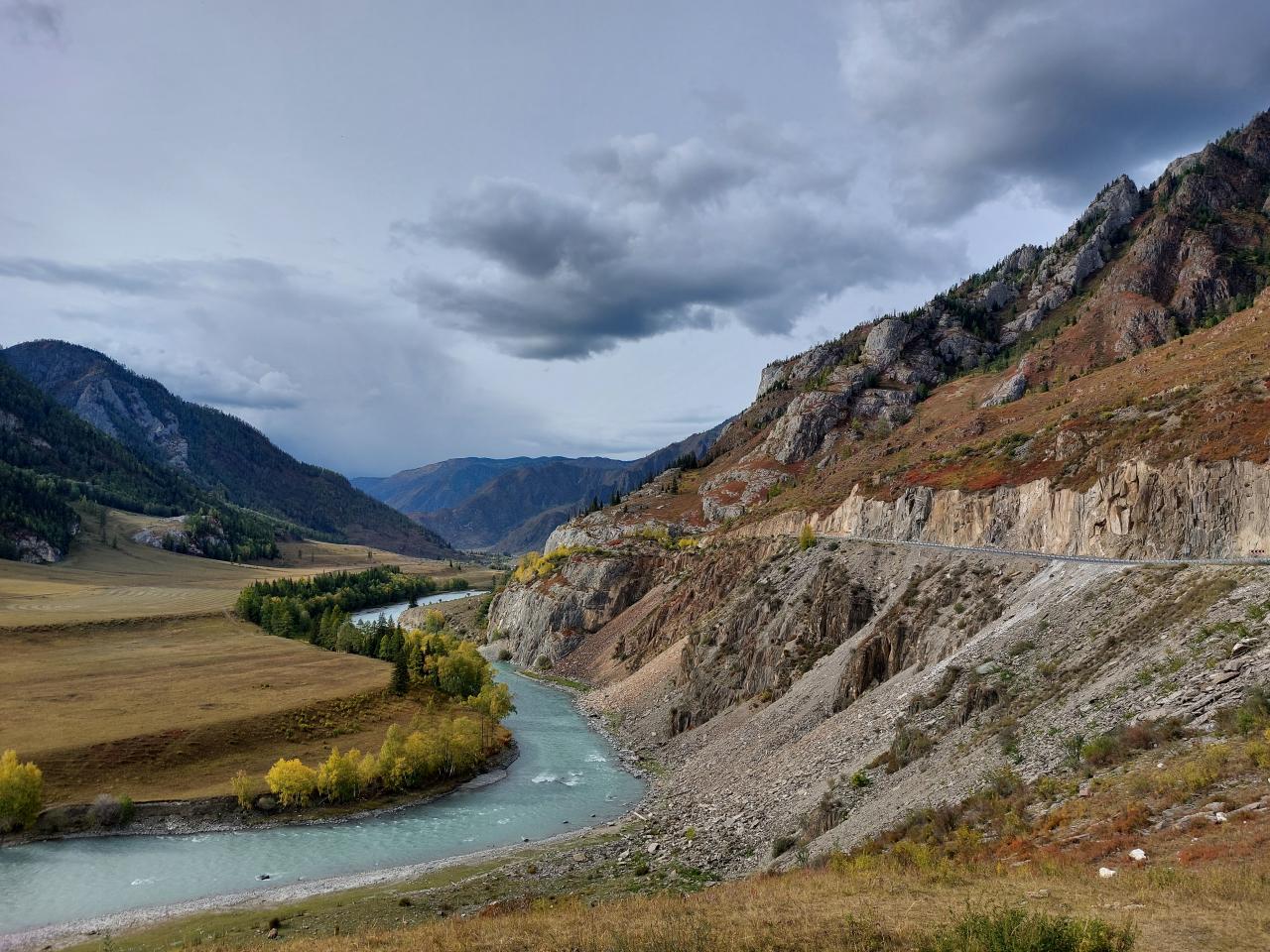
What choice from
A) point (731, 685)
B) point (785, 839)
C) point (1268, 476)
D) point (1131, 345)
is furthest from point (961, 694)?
point (1131, 345)

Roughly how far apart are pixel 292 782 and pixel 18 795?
1850cm

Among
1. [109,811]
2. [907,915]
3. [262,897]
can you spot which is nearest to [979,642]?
[907,915]

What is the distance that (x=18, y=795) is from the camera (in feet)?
175

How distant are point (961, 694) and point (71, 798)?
66611 millimetres

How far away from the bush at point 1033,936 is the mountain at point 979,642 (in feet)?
19.9

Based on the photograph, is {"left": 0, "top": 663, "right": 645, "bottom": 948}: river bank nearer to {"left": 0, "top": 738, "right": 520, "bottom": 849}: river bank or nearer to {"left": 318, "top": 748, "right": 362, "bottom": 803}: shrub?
{"left": 0, "top": 738, "right": 520, "bottom": 849}: river bank

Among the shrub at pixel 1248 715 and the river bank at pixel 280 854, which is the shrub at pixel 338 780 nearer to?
the river bank at pixel 280 854

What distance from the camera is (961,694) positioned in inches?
1599

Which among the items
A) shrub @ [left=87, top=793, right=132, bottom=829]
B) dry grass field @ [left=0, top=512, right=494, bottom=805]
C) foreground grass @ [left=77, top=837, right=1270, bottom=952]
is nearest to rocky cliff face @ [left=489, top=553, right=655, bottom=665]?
dry grass field @ [left=0, top=512, right=494, bottom=805]

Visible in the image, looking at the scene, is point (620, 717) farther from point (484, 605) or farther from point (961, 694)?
point (484, 605)

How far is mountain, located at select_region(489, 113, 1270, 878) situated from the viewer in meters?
26.2

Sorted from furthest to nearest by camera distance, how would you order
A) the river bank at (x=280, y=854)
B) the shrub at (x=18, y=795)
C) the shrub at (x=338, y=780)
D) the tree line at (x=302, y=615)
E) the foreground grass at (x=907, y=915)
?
1. the tree line at (x=302, y=615)
2. the shrub at (x=338, y=780)
3. the shrub at (x=18, y=795)
4. the river bank at (x=280, y=854)
5. the foreground grass at (x=907, y=915)

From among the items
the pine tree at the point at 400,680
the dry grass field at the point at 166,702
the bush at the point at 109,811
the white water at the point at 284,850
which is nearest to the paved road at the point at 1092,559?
the white water at the point at 284,850

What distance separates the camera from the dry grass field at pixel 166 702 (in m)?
62.8
